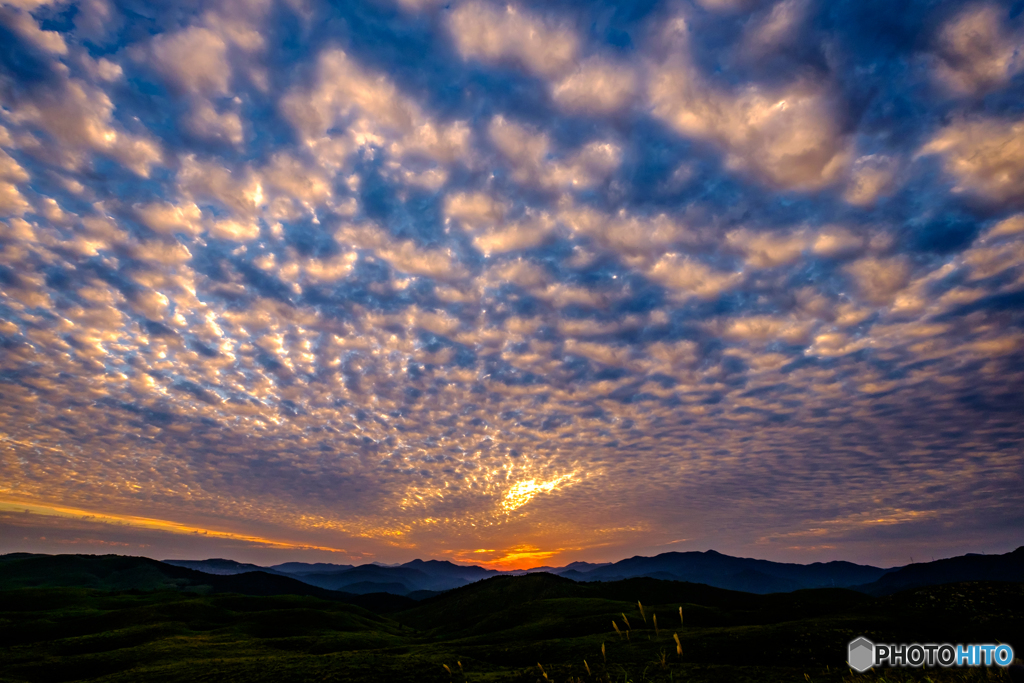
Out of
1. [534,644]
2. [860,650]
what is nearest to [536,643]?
[534,644]

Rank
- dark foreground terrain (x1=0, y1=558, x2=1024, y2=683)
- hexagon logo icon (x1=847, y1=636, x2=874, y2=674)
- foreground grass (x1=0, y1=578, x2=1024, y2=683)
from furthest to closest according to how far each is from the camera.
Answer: hexagon logo icon (x1=847, y1=636, x2=874, y2=674)
dark foreground terrain (x1=0, y1=558, x2=1024, y2=683)
foreground grass (x1=0, y1=578, x2=1024, y2=683)

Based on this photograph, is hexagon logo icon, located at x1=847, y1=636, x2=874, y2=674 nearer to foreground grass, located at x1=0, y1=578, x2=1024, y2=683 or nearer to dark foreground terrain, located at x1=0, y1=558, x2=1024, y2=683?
foreground grass, located at x1=0, y1=578, x2=1024, y2=683

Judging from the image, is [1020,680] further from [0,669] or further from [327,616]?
[327,616]

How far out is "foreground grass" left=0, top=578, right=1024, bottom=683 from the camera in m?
36.1

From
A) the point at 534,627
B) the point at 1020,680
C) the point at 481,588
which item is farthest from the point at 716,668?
the point at 481,588

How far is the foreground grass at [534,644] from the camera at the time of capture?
3606 centimetres

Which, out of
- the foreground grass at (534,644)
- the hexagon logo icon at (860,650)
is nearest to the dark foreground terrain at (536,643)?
the foreground grass at (534,644)

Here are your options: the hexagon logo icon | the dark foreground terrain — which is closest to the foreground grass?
the dark foreground terrain

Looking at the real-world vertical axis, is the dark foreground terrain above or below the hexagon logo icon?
below

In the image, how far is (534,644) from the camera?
196ft

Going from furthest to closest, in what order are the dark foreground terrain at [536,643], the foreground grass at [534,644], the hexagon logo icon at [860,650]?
the hexagon logo icon at [860,650] → the dark foreground terrain at [536,643] → the foreground grass at [534,644]

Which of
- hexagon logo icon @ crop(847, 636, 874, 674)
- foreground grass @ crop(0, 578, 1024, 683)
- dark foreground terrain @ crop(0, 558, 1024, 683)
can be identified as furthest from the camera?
hexagon logo icon @ crop(847, 636, 874, 674)

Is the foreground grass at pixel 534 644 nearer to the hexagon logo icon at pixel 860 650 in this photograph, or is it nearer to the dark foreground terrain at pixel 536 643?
the dark foreground terrain at pixel 536 643

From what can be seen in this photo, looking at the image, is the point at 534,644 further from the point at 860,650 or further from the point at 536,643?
the point at 860,650
